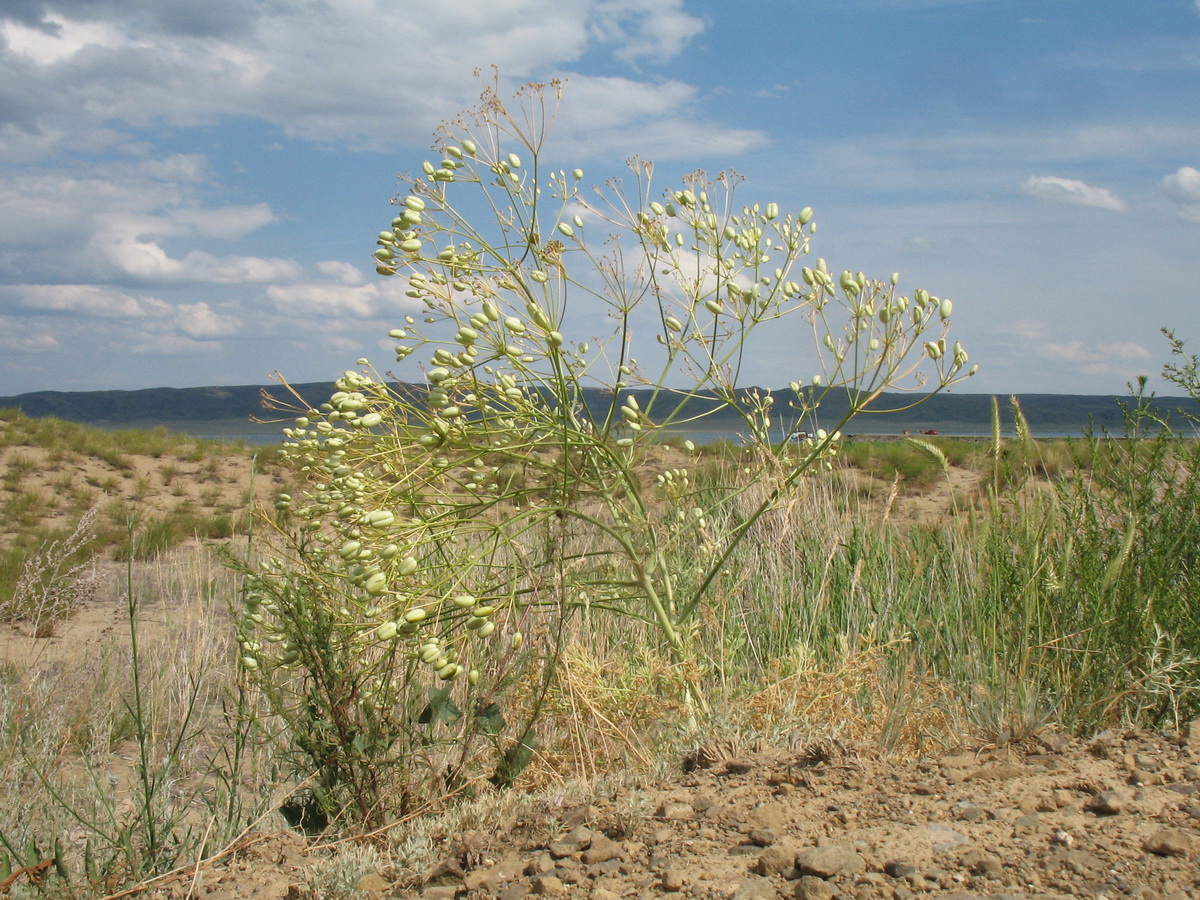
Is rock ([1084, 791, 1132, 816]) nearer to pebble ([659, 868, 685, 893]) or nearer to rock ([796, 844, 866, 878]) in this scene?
rock ([796, 844, 866, 878])

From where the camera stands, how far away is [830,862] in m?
1.76

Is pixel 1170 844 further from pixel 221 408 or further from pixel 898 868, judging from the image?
pixel 221 408

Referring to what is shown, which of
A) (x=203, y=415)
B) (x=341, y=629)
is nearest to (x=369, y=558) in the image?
(x=341, y=629)

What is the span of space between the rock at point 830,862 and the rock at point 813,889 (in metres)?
0.05

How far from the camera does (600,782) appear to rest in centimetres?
242

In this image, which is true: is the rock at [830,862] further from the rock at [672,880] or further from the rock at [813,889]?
the rock at [672,880]

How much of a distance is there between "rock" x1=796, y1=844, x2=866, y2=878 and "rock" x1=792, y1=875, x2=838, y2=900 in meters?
0.05

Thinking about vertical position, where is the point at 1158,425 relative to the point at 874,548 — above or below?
above

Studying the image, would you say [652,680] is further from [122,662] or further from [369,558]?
[122,662]

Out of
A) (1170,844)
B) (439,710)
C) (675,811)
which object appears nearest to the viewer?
(1170,844)

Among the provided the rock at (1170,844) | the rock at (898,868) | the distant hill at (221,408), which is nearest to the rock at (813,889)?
the rock at (898,868)

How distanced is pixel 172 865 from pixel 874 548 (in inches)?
152

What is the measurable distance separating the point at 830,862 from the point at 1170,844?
73cm

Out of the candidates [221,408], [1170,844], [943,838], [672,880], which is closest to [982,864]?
[943,838]
